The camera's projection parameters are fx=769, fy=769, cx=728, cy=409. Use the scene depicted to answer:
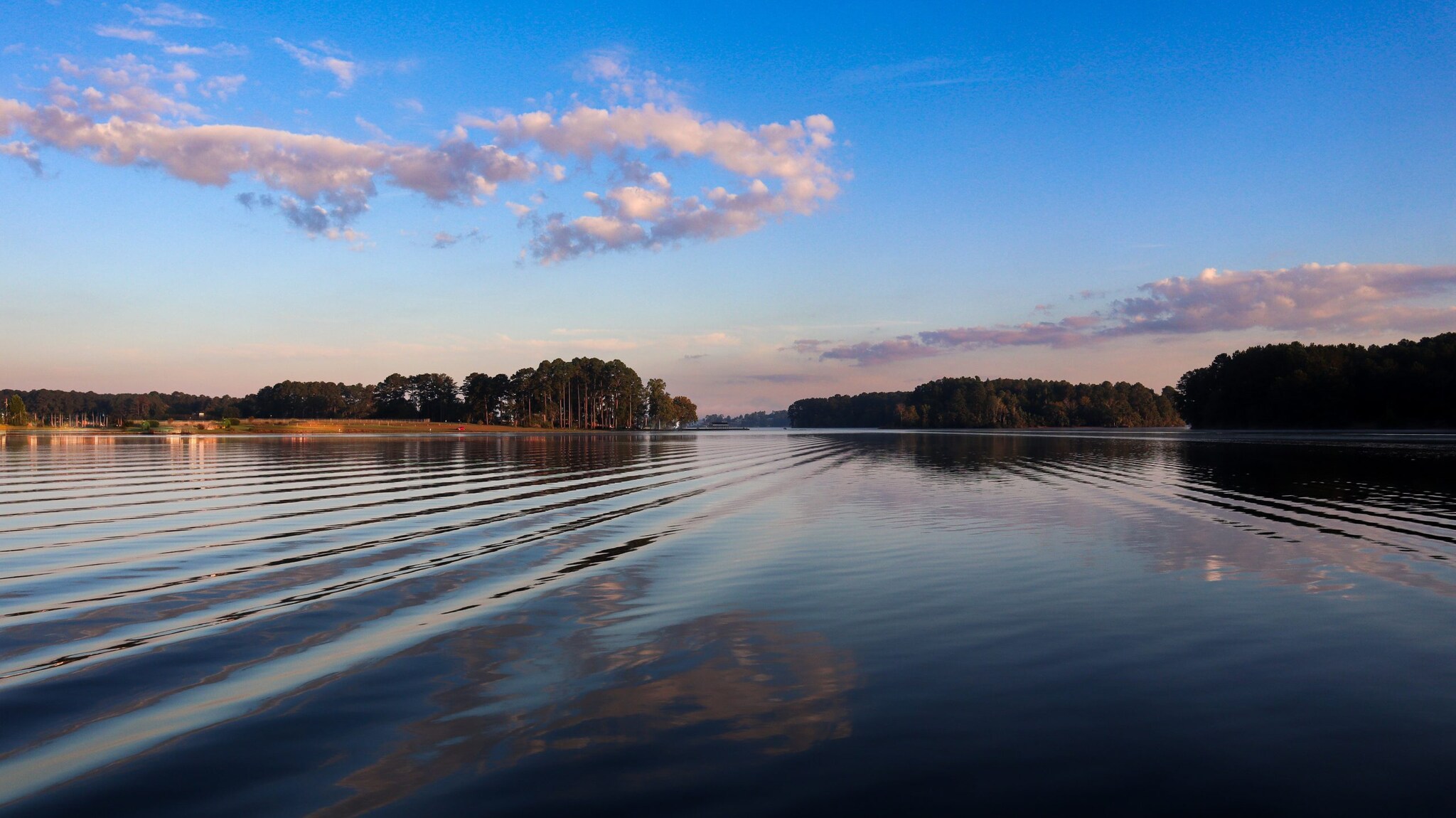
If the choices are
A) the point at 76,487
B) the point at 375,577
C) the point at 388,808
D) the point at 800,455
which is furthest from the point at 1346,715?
the point at 800,455

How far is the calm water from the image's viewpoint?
5656 millimetres

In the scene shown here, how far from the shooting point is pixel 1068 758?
6.07 m

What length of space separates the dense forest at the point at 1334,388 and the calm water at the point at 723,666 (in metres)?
144

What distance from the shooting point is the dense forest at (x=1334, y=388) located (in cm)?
12694

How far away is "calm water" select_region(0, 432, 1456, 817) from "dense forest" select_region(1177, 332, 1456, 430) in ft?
474

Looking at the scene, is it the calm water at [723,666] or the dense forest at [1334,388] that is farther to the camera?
the dense forest at [1334,388]

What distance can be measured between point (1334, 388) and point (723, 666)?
17300cm

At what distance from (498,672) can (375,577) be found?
5.87m

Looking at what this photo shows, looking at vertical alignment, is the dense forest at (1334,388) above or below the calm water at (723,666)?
above

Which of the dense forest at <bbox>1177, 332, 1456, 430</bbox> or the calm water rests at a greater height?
the dense forest at <bbox>1177, 332, 1456, 430</bbox>

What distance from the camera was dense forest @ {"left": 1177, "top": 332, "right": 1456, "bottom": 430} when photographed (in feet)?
416

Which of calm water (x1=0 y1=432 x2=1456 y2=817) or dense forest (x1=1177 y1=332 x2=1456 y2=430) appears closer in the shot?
calm water (x1=0 y1=432 x2=1456 y2=817)

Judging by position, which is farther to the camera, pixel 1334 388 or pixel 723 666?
pixel 1334 388

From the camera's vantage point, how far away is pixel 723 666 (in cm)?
848
